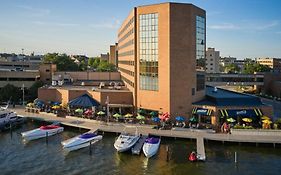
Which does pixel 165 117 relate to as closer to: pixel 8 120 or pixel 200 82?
pixel 200 82

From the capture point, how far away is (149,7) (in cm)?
5869

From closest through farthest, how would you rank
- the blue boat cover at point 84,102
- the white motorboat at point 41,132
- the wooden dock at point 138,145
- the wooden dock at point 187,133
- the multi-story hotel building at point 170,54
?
the wooden dock at point 138,145, the wooden dock at point 187,133, the white motorboat at point 41,132, the multi-story hotel building at point 170,54, the blue boat cover at point 84,102

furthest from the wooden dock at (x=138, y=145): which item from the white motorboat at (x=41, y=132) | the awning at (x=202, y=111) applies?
the white motorboat at (x=41, y=132)

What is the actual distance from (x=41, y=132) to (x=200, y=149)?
84.5ft

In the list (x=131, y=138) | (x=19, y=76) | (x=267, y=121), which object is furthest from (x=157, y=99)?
(x=19, y=76)

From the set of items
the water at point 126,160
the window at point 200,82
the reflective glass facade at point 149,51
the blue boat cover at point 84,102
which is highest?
the reflective glass facade at point 149,51

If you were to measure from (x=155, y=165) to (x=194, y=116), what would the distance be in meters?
19.5

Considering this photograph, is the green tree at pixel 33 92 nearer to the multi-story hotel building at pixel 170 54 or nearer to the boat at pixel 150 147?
the multi-story hotel building at pixel 170 54

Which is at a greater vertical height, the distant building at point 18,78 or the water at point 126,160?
the distant building at point 18,78

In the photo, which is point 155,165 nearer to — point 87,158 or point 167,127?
point 87,158

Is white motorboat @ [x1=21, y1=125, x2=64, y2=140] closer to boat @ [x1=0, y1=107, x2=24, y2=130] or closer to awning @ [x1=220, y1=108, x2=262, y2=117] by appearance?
boat @ [x1=0, y1=107, x2=24, y2=130]

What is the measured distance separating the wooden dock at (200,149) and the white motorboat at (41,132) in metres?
23.5

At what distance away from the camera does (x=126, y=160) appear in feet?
136

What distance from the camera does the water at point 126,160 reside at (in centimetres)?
3747
